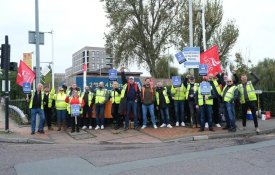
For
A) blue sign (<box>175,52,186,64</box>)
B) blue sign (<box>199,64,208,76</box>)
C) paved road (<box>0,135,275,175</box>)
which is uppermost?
blue sign (<box>175,52,186,64</box>)

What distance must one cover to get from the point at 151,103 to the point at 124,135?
166cm

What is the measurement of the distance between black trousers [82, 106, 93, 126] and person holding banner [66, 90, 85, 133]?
1.37 ft

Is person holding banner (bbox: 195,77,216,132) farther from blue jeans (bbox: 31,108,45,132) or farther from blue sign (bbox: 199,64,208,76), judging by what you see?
blue jeans (bbox: 31,108,45,132)

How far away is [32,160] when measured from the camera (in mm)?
9641

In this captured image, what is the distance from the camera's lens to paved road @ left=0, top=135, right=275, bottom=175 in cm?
812

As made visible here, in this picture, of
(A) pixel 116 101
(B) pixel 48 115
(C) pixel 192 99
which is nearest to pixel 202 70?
(C) pixel 192 99

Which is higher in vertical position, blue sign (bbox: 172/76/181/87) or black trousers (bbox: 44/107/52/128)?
blue sign (bbox: 172/76/181/87)

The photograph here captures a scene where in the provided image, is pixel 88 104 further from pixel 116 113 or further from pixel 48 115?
pixel 48 115

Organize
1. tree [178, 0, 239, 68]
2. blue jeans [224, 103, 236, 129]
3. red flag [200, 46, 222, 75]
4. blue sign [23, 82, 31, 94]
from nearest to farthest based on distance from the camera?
1. blue jeans [224, 103, 236, 129]
2. red flag [200, 46, 222, 75]
3. blue sign [23, 82, 31, 94]
4. tree [178, 0, 239, 68]

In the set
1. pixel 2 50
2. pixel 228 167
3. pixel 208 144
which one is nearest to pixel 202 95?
pixel 208 144

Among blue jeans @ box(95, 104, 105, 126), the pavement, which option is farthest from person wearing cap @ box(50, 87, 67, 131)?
blue jeans @ box(95, 104, 105, 126)

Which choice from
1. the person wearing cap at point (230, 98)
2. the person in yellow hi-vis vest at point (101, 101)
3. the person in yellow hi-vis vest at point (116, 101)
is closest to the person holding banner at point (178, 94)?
the person wearing cap at point (230, 98)

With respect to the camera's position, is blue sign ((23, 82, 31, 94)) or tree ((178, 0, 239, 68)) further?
tree ((178, 0, 239, 68))

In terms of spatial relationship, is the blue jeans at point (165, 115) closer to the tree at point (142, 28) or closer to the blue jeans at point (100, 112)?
the blue jeans at point (100, 112)
